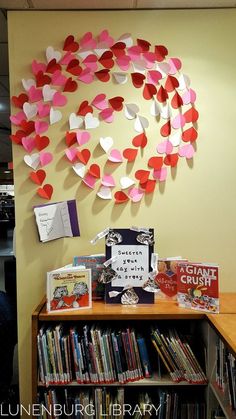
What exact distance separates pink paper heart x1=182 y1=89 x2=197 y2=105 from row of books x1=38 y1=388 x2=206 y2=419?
167 centimetres

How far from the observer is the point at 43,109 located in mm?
1924

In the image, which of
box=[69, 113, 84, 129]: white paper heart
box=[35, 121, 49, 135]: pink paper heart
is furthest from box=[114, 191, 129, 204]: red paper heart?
box=[35, 121, 49, 135]: pink paper heart

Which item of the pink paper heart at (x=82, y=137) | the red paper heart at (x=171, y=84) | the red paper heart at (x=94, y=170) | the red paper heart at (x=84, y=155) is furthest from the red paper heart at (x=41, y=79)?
the red paper heart at (x=171, y=84)

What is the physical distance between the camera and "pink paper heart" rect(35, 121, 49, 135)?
193cm

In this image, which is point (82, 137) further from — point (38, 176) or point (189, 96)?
point (189, 96)

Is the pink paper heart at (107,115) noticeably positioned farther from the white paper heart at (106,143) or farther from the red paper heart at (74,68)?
the red paper heart at (74,68)

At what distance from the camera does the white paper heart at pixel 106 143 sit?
6.38 feet

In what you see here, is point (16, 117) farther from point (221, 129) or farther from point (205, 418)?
point (205, 418)

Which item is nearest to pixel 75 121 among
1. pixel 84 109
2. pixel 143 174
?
pixel 84 109

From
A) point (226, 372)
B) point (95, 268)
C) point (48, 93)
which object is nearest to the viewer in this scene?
point (226, 372)

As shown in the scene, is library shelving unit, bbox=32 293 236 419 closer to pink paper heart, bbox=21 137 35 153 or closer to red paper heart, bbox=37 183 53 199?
red paper heart, bbox=37 183 53 199

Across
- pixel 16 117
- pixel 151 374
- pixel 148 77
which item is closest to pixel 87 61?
pixel 148 77

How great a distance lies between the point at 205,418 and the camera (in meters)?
1.73

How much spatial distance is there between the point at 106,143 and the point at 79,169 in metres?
0.23
